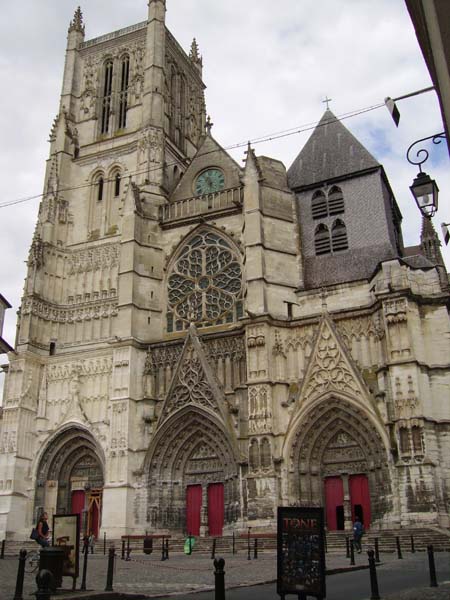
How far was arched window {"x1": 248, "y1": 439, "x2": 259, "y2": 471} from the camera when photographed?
67.9 feet

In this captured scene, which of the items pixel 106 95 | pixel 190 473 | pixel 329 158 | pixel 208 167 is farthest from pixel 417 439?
pixel 106 95

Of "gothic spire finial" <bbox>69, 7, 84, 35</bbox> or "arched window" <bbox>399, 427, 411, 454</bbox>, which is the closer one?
"arched window" <bbox>399, 427, 411, 454</bbox>

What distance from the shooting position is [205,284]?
85.5 ft

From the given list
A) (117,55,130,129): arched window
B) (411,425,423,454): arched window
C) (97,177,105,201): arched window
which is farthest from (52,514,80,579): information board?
(117,55,130,129): arched window

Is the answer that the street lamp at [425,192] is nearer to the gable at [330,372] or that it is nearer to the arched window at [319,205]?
the gable at [330,372]

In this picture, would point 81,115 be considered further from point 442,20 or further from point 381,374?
point 442,20

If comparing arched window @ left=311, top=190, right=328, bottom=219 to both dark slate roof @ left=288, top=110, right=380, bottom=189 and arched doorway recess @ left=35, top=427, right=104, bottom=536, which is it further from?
arched doorway recess @ left=35, top=427, right=104, bottom=536

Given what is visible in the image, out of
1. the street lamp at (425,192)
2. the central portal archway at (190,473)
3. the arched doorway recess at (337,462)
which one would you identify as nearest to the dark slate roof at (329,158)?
the arched doorway recess at (337,462)

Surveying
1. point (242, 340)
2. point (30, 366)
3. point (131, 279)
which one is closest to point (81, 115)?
point (131, 279)

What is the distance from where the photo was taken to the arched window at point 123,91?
3252cm

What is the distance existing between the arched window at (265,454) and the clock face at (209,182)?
40.1ft

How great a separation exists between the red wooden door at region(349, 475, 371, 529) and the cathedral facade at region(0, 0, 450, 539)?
0.22ft

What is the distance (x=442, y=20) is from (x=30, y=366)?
2402cm

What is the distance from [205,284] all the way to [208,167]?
20.3 ft
